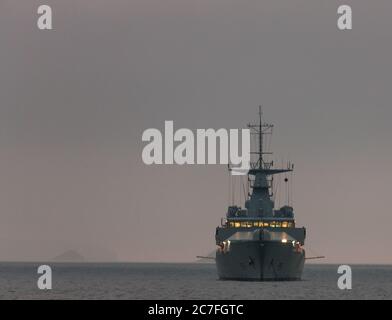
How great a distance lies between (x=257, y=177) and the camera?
18200 centimetres

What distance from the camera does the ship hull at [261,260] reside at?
162 m

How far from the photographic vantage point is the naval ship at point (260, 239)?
16338cm

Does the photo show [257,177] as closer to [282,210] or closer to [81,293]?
[282,210]

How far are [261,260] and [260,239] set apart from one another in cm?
324

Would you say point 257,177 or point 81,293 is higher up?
point 257,177

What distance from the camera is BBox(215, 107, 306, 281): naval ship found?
16338cm

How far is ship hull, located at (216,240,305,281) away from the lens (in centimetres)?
16250

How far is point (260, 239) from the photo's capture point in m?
162

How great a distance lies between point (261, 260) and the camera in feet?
535
